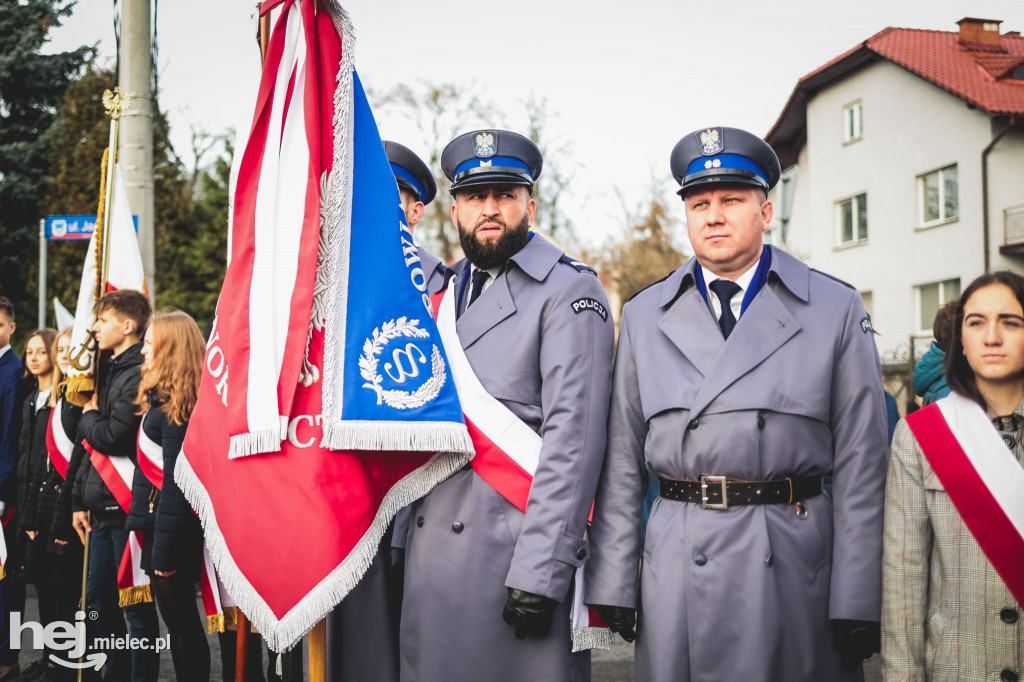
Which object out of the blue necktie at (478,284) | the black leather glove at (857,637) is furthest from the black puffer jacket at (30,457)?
the black leather glove at (857,637)

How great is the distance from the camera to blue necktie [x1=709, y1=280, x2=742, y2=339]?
8.94 feet

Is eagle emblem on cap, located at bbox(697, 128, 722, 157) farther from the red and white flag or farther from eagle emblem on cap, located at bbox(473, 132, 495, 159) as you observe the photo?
the red and white flag

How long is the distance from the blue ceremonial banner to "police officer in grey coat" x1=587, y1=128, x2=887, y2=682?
2.05ft

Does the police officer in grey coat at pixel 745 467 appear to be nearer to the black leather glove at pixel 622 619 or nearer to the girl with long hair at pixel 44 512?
the black leather glove at pixel 622 619

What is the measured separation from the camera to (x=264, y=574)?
249 centimetres

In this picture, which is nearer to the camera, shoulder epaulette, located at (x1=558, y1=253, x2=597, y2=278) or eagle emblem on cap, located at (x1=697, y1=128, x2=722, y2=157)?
eagle emblem on cap, located at (x1=697, y1=128, x2=722, y2=157)

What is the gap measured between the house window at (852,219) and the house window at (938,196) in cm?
185

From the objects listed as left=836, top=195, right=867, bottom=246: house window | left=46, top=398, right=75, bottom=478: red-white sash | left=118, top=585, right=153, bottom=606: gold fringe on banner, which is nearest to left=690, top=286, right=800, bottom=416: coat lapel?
left=118, top=585, right=153, bottom=606: gold fringe on banner

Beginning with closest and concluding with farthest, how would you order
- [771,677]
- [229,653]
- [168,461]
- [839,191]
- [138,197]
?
[771,677] → [168,461] → [229,653] → [138,197] → [839,191]

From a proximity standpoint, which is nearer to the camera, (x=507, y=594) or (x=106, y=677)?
(x=507, y=594)

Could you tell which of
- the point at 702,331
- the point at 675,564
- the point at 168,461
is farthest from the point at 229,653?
the point at 702,331

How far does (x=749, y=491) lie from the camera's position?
2.49m

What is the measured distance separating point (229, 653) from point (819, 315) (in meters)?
3.52

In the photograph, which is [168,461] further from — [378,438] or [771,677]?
[771,677]
